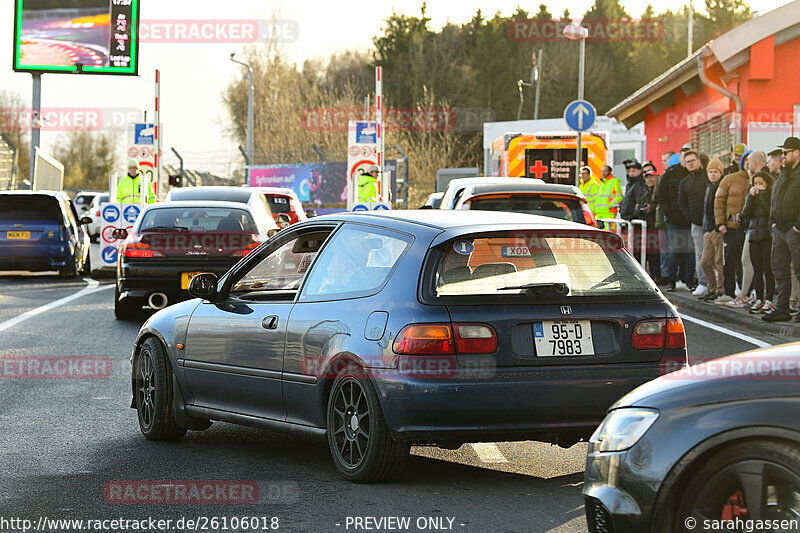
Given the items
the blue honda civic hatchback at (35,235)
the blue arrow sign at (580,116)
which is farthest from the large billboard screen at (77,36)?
the blue arrow sign at (580,116)

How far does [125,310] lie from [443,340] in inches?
385

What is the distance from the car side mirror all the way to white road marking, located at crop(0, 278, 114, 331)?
773 centimetres

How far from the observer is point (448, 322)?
6090 mm

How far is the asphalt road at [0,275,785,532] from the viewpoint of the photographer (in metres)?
5.69

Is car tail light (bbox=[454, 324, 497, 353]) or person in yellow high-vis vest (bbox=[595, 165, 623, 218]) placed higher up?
person in yellow high-vis vest (bbox=[595, 165, 623, 218])

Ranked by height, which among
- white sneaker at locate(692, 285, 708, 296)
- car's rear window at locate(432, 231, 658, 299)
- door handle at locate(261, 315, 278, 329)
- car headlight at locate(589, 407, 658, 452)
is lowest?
white sneaker at locate(692, 285, 708, 296)

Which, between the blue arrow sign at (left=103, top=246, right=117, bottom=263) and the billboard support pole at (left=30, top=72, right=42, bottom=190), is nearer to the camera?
the blue arrow sign at (left=103, top=246, right=117, bottom=263)

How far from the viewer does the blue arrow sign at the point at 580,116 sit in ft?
85.4

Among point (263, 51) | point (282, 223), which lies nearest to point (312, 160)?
point (263, 51)

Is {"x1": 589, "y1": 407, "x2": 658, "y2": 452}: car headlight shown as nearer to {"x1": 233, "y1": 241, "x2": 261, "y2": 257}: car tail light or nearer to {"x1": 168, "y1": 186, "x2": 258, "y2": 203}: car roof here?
{"x1": 233, "y1": 241, "x2": 261, "y2": 257}: car tail light

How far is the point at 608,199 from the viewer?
934 inches

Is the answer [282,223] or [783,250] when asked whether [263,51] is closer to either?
[282,223]

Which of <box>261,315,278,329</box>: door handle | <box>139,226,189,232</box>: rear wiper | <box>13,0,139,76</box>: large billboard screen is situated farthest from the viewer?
<box>13,0,139,76</box>: large billboard screen

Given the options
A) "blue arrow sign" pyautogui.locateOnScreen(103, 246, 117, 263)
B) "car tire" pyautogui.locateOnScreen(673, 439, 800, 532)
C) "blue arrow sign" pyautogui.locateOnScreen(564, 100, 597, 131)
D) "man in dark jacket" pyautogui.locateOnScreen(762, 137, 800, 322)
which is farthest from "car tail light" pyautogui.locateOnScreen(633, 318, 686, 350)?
"blue arrow sign" pyautogui.locateOnScreen(103, 246, 117, 263)
